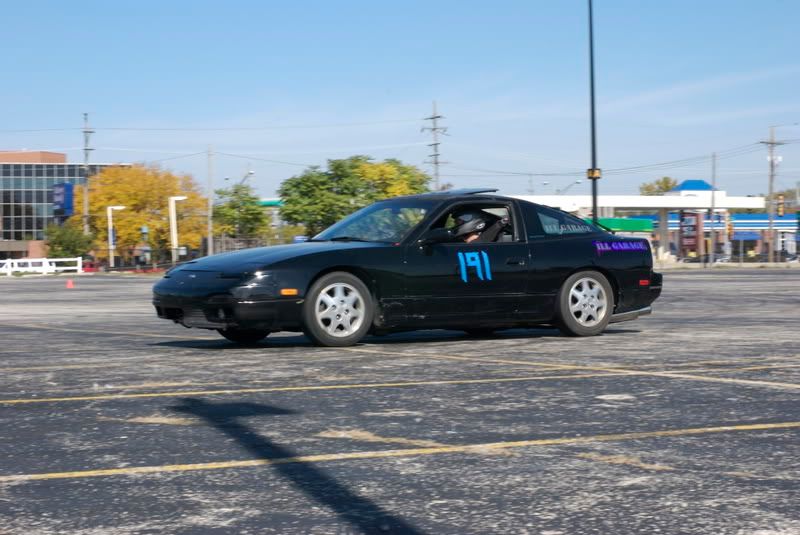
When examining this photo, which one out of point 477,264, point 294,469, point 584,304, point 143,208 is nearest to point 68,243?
point 143,208

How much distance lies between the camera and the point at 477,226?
10.1m

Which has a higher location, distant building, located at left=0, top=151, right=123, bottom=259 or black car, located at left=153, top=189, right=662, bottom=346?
distant building, located at left=0, top=151, right=123, bottom=259

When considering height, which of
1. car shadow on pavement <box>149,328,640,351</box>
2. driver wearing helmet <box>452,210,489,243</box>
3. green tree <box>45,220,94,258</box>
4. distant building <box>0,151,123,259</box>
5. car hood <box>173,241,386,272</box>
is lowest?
car shadow on pavement <box>149,328,640,351</box>

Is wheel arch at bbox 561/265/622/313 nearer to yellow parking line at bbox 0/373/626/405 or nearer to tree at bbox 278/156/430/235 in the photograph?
yellow parking line at bbox 0/373/626/405

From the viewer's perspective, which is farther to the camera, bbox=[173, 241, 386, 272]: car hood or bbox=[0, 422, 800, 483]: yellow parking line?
bbox=[173, 241, 386, 272]: car hood

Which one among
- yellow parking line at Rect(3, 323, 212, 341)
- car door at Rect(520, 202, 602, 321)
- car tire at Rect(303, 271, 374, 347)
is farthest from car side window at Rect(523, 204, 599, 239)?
yellow parking line at Rect(3, 323, 212, 341)

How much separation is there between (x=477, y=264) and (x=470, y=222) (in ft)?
1.75

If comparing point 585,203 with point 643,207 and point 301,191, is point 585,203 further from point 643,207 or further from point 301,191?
point 301,191

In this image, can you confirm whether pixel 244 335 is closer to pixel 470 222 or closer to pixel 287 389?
pixel 470 222

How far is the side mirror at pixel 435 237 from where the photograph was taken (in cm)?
952

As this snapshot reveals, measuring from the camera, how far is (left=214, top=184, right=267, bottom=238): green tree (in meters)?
66.9

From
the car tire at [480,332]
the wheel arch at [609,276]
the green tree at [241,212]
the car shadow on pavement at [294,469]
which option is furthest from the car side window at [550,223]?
the green tree at [241,212]

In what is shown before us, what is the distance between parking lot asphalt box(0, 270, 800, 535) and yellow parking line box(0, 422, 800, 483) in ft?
0.05

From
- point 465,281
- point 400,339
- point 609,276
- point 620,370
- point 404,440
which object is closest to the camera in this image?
point 404,440
